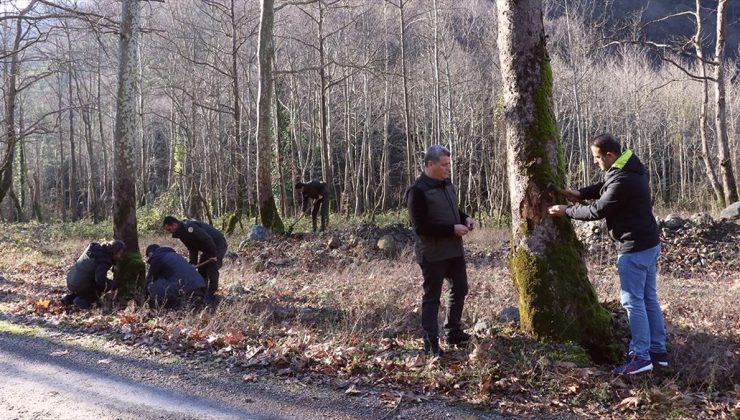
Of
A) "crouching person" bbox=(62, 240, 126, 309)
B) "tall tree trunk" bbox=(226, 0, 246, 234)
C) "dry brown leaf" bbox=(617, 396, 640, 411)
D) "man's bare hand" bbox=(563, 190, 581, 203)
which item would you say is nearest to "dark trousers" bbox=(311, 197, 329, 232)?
"tall tree trunk" bbox=(226, 0, 246, 234)

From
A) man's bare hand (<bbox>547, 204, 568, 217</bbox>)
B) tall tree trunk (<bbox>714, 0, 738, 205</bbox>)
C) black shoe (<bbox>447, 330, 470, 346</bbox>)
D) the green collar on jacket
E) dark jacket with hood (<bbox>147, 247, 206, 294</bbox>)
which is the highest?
tall tree trunk (<bbox>714, 0, 738, 205</bbox>)

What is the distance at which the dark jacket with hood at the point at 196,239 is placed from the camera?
28.1 feet

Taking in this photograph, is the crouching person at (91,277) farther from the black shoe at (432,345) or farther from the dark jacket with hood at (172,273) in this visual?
the black shoe at (432,345)

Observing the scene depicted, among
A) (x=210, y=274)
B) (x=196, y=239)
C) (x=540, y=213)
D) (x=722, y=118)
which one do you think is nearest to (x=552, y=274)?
(x=540, y=213)

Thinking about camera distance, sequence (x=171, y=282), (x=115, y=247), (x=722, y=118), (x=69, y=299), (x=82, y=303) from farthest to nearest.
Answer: (x=722, y=118) < (x=115, y=247) < (x=69, y=299) < (x=82, y=303) < (x=171, y=282)

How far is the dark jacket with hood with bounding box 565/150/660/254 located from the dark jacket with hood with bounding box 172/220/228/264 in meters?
5.85

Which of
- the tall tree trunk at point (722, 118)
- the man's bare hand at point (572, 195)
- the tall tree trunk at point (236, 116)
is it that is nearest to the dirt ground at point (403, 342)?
the man's bare hand at point (572, 195)

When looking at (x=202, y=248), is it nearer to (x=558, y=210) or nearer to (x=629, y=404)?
(x=558, y=210)

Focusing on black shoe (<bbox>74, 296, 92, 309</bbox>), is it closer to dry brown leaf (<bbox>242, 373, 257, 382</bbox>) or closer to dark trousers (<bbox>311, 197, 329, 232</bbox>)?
dry brown leaf (<bbox>242, 373, 257, 382</bbox>)

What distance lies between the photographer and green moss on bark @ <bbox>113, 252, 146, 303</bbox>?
838 cm

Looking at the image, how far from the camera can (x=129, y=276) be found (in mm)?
8555

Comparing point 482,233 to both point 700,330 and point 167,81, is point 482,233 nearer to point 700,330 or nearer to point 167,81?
point 700,330

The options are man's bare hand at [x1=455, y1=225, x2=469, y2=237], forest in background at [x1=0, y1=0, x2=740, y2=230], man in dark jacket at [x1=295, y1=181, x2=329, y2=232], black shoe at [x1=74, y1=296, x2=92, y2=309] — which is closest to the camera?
man's bare hand at [x1=455, y1=225, x2=469, y2=237]

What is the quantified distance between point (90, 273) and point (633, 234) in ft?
23.4
